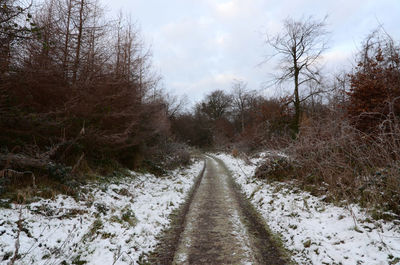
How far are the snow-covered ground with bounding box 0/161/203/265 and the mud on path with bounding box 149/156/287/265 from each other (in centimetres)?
52

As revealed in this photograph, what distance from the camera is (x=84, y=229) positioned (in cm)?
448

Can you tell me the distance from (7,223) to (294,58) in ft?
62.1

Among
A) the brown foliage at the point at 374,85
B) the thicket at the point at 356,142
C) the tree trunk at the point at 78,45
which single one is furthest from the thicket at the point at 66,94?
the brown foliage at the point at 374,85

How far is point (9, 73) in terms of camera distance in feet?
18.0

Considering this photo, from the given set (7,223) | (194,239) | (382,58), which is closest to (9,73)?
(7,223)

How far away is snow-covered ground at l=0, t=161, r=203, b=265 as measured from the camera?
3.54 metres

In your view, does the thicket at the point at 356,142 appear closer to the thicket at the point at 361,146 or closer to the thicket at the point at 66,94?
the thicket at the point at 361,146

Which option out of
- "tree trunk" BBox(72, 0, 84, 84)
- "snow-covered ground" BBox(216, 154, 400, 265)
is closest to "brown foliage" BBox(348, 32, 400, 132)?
"snow-covered ground" BBox(216, 154, 400, 265)

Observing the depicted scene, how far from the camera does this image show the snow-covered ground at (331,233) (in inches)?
139

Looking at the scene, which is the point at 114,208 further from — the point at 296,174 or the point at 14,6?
the point at 296,174

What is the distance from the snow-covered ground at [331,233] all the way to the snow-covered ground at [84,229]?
Result: 10.6ft

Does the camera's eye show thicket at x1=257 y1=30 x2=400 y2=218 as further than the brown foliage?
No

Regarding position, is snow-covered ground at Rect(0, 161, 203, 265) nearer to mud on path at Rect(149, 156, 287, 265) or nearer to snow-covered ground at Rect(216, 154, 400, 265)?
mud on path at Rect(149, 156, 287, 265)

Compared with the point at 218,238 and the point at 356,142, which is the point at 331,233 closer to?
the point at 218,238
